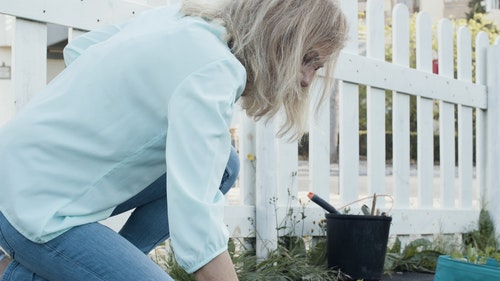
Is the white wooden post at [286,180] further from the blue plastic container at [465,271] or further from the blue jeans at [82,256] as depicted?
the blue jeans at [82,256]

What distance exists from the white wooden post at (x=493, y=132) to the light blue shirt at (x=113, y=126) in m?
3.62

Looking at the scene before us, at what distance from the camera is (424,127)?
4.61 m

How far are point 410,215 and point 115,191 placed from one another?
2.92 m

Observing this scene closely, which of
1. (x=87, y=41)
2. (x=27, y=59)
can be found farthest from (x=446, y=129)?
(x=87, y=41)

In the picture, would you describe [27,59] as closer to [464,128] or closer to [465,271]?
[465,271]

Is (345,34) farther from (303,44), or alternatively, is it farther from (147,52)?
(147,52)

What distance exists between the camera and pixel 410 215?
14.4ft

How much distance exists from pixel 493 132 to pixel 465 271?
2.52 metres

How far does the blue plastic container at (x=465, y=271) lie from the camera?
261cm

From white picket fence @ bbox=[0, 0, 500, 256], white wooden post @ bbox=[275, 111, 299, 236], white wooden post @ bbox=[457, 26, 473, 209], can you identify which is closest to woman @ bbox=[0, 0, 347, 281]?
white picket fence @ bbox=[0, 0, 500, 256]

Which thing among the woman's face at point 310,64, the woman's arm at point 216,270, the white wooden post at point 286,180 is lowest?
the woman's arm at point 216,270

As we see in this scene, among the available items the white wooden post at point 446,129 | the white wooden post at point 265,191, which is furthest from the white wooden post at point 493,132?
the white wooden post at point 265,191

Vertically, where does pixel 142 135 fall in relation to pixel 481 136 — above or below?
below

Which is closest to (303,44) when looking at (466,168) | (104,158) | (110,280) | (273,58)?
(273,58)
